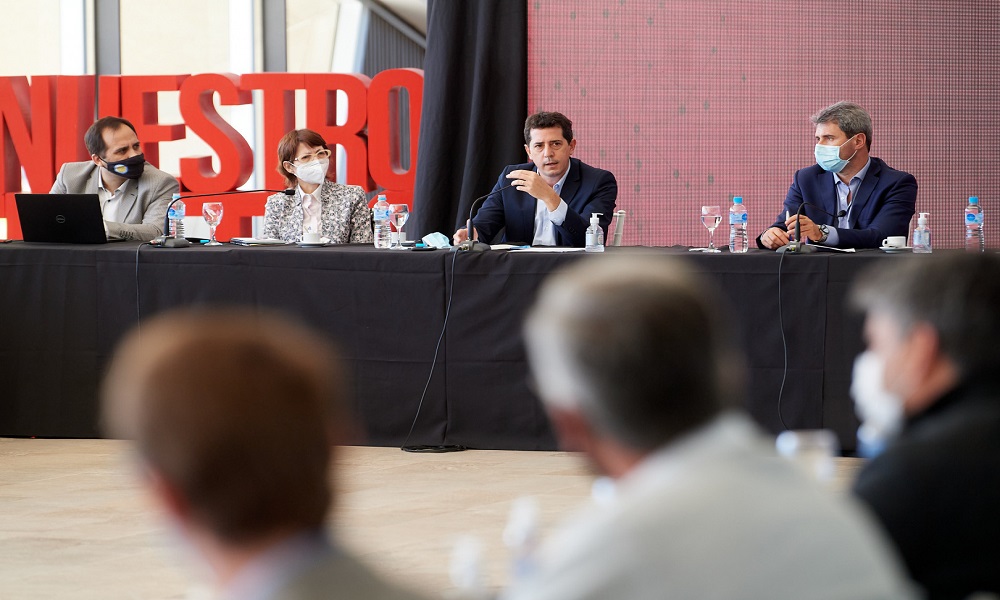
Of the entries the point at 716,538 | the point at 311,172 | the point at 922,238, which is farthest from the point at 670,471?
the point at 311,172

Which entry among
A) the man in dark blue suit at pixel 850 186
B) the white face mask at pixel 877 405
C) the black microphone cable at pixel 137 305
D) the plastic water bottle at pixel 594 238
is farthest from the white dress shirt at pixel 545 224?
the white face mask at pixel 877 405

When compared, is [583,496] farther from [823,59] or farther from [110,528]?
[823,59]

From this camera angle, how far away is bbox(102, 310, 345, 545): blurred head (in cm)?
73

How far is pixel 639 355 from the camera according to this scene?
853mm

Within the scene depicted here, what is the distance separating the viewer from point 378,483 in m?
3.51

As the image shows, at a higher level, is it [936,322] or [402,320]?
[936,322]

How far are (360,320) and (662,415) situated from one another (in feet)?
10.4

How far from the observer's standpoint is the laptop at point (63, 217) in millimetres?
4230

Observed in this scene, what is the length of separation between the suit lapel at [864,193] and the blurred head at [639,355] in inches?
135

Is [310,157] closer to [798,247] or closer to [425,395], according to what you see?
[425,395]

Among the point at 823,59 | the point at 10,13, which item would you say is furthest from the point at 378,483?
the point at 10,13

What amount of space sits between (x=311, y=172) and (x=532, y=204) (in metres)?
0.88

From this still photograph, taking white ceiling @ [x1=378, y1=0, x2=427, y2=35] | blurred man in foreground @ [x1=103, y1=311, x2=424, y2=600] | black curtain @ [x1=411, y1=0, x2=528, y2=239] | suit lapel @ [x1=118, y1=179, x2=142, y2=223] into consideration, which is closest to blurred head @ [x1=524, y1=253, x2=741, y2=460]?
blurred man in foreground @ [x1=103, y1=311, x2=424, y2=600]

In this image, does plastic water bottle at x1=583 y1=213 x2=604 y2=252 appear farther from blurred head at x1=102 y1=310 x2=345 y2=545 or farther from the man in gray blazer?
blurred head at x1=102 y1=310 x2=345 y2=545
